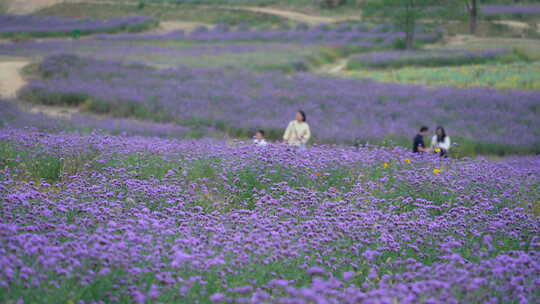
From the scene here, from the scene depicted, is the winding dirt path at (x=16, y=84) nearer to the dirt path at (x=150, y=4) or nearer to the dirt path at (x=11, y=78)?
the dirt path at (x=11, y=78)

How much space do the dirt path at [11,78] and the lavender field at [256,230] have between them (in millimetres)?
13450

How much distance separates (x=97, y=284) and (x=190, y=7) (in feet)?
210

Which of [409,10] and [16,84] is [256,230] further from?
[409,10]

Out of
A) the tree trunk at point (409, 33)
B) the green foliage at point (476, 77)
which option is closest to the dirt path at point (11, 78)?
the green foliage at point (476, 77)

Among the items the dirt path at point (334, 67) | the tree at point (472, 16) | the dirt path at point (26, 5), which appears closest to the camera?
the dirt path at point (334, 67)

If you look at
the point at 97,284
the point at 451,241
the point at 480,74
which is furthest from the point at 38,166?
the point at 480,74

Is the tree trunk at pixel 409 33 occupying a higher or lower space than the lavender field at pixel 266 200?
higher

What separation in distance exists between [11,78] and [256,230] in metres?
21.2

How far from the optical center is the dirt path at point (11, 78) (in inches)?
809

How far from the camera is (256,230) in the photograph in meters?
4.44

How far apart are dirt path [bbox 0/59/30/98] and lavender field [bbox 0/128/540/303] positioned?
13.5 meters

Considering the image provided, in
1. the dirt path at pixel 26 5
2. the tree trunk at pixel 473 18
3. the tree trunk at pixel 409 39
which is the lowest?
the tree trunk at pixel 409 39

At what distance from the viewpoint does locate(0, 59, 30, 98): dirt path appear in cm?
2054

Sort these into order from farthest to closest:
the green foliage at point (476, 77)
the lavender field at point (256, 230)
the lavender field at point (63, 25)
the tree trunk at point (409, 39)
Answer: the lavender field at point (63, 25) → the tree trunk at point (409, 39) → the green foliage at point (476, 77) → the lavender field at point (256, 230)
